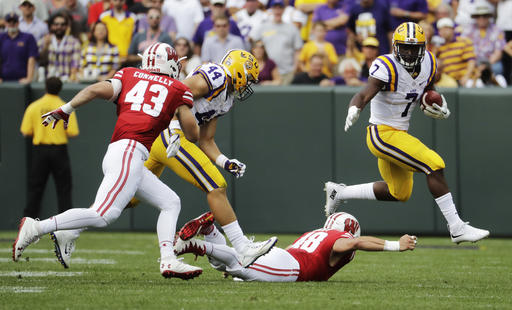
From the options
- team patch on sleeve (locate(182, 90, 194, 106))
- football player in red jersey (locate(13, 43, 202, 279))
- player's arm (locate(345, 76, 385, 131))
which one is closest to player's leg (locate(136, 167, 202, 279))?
football player in red jersey (locate(13, 43, 202, 279))

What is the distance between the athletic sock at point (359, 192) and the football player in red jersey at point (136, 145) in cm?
243

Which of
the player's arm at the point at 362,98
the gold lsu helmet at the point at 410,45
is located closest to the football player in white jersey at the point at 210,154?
the player's arm at the point at 362,98

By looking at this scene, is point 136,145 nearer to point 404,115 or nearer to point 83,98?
point 83,98

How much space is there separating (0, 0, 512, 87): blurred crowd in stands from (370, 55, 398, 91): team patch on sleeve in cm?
416

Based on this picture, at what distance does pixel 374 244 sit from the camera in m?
6.10

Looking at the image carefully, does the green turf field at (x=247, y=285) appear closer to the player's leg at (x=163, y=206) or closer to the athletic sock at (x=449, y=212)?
the player's leg at (x=163, y=206)

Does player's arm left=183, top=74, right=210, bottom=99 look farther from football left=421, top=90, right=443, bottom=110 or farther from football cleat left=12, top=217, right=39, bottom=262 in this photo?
football left=421, top=90, right=443, bottom=110

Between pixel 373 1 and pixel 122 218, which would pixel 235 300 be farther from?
pixel 373 1

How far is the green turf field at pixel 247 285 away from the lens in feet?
17.1

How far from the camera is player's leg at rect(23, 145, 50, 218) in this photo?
11305 millimetres

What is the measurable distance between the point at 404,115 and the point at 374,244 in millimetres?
2044

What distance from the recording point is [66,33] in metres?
12.5

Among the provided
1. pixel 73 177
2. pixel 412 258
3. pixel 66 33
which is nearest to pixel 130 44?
pixel 66 33

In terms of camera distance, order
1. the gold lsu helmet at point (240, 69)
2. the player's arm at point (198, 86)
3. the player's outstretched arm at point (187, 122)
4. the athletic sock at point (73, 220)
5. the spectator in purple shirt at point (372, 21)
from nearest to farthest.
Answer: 1. the athletic sock at point (73, 220)
2. the player's outstretched arm at point (187, 122)
3. the player's arm at point (198, 86)
4. the gold lsu helmet at point (240, 69)
5. the spectator in purple shirt at point (372, 21)
